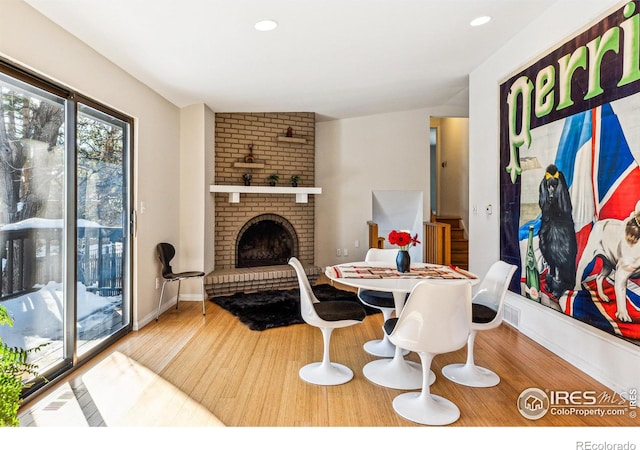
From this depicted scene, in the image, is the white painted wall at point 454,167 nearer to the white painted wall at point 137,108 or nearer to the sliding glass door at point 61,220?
the white painted wall at point 137,108

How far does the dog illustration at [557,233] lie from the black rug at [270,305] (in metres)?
1.91

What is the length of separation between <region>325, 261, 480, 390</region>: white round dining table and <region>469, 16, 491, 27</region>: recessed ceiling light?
204 cm

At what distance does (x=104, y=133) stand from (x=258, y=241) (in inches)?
114

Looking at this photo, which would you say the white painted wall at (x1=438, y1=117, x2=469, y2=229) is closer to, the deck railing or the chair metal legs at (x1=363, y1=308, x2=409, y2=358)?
the chair metal legs at (x1=363, y1=308, x2=409, y2=358)

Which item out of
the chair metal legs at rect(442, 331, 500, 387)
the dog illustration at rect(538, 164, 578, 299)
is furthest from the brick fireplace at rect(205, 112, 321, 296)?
the dog illustration at rect(538, 164, 578, 299)

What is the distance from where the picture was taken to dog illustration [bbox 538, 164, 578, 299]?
2.74 meters

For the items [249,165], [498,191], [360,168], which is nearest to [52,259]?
[249,165]

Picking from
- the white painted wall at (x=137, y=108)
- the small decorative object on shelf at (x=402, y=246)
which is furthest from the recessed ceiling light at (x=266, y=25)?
the small decorative object on shelf at (x=402, y=246)

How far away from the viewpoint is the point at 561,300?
111 inches

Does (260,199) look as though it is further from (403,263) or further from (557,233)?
(557,233)

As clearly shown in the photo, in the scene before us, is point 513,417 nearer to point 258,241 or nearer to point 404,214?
point 258,241

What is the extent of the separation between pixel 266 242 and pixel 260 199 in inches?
27.9

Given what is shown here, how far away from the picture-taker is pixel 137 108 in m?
3.56

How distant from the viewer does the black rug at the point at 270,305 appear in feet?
12.6
